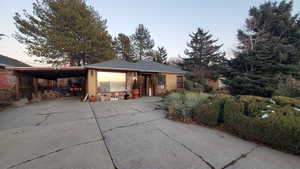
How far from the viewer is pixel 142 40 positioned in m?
24.4

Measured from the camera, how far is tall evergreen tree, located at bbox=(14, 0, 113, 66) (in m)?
11.1

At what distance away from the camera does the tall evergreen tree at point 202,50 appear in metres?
19.9

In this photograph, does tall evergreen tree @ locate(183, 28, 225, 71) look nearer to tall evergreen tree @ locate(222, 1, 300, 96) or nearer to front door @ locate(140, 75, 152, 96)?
tall evergreen tree @ locate(222, 1, 300, 96)

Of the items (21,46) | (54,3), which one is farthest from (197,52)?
(21,46)

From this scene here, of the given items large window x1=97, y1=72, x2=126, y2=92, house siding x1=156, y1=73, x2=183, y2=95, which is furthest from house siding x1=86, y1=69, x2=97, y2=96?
house siding x1=156, y1=73, x2=183, y2=95

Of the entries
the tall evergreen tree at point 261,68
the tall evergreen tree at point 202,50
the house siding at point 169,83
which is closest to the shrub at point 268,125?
the tall evergreen tree at point 261,68

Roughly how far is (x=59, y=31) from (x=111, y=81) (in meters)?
10.1

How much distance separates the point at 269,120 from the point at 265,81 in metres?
5.75

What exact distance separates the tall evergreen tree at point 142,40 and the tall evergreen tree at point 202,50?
938 centimetres

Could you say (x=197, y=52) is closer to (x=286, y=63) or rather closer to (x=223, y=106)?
(x=286, y=63)

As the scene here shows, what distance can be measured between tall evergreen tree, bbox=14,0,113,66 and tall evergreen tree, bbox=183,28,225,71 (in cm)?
1612

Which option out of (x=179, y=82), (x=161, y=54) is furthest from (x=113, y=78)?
(x=161, y=54)

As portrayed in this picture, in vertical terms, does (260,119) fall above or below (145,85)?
below

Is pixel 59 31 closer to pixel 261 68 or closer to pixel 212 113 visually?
pixel 212 113
